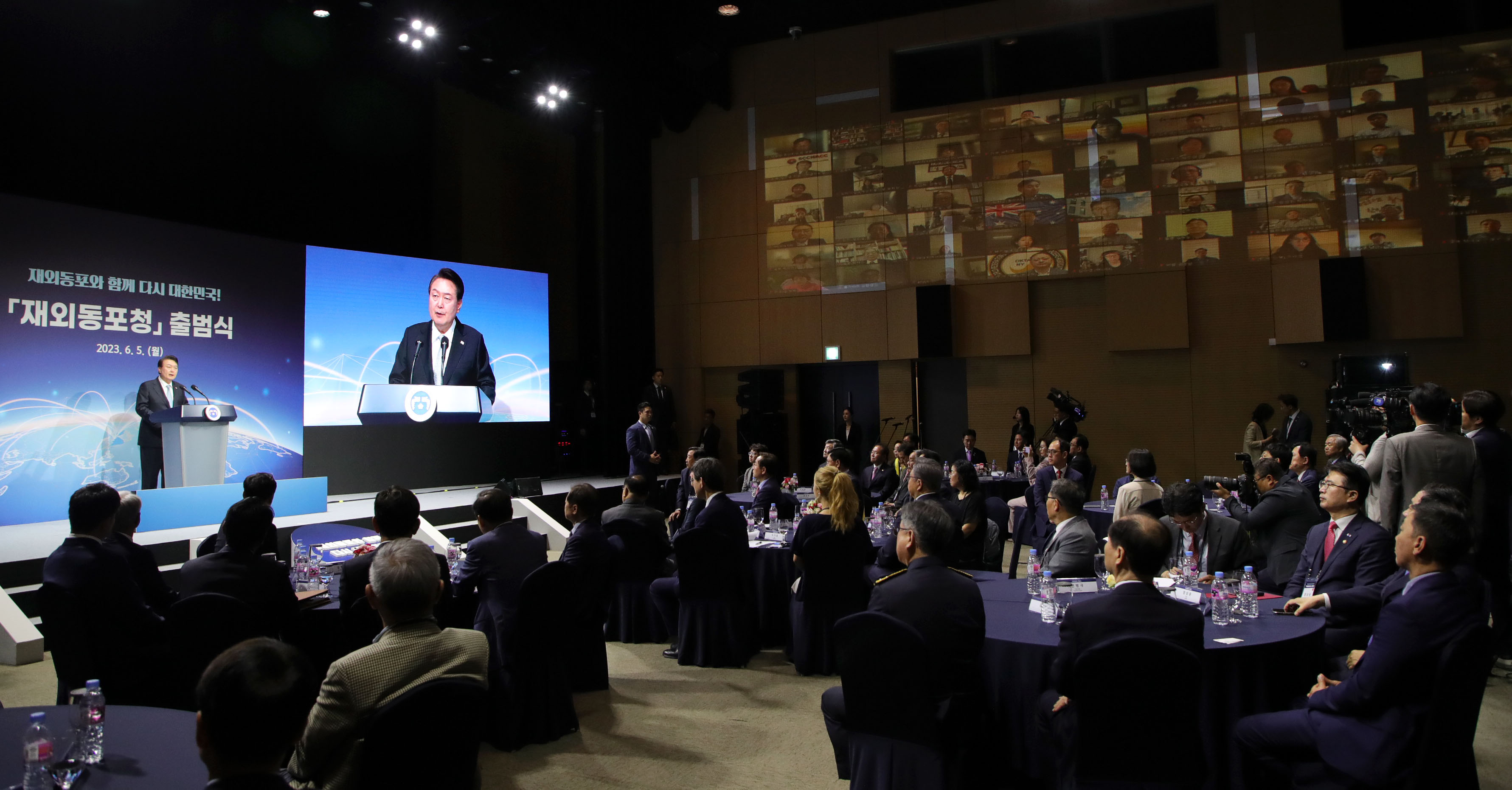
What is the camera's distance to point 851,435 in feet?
38.2

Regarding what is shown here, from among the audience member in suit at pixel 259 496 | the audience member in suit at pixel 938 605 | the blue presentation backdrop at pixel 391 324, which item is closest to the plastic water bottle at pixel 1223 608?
the audience member in suit at pixel 938 605

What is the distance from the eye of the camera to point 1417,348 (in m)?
10.0

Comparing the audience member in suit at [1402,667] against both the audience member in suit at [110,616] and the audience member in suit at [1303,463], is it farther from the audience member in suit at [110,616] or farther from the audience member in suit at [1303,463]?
the audience member in suit at [110,616]

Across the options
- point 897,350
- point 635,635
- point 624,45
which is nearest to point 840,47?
point 624,45

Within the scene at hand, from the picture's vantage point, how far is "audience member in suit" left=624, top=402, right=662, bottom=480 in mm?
9945

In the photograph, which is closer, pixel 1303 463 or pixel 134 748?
pixel 134 748

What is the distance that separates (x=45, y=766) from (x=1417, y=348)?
12707 mm

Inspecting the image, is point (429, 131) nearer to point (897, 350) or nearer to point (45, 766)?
point (897, 350)

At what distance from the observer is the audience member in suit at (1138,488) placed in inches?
195

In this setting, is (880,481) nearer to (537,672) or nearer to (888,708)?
(537,672)

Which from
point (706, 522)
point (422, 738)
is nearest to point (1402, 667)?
point (422, 738)

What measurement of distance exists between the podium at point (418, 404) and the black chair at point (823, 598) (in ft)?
23.0

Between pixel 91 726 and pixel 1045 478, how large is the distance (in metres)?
6.28

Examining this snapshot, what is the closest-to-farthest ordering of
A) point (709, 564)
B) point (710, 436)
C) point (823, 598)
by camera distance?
point (823, 598)
point (709, 564)
point (710, 436)
